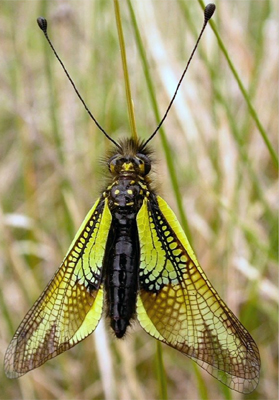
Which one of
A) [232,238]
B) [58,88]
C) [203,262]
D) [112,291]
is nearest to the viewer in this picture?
[112,291]

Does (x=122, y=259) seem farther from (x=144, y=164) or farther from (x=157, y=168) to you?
(x=157, y=168)

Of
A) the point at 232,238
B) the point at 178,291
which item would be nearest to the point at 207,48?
the point at 232,238

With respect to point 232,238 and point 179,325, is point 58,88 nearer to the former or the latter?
point 232,238

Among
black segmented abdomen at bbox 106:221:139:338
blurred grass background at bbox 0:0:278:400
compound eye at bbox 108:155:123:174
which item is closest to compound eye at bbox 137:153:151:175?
compound eye at bbox 108:155:123:174

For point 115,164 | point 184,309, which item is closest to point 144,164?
point 115,164

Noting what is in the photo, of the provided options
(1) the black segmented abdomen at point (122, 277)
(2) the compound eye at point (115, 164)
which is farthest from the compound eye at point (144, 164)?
(1) the black segmented abdomen at point (122, 277)

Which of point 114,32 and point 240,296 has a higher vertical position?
point 114,32

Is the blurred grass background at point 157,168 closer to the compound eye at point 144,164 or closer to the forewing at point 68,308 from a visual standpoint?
the compound eye at point 144,164

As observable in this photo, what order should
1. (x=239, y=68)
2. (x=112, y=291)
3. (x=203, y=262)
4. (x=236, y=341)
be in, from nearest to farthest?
1. (x=236, y=341)
2. (x=112, y=291)
3. (x=203, y=262)
4. (x=239, y=68)

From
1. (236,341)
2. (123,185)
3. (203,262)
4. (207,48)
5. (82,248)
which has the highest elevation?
(207,48)
